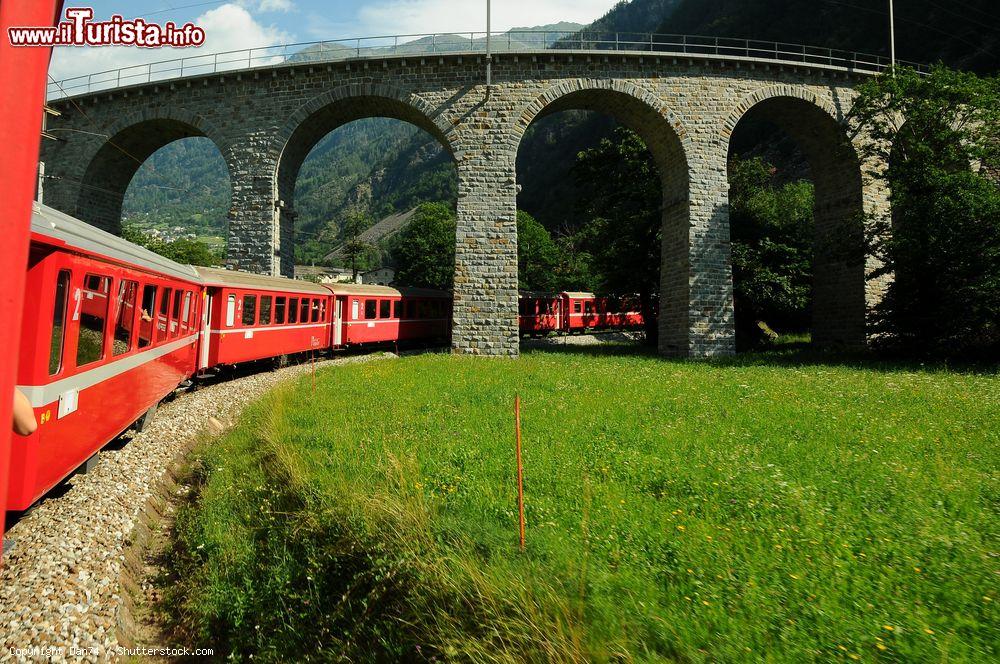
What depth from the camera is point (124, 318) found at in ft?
18.8

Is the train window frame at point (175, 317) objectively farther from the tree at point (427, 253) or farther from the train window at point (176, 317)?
the tree at point (427, 253)

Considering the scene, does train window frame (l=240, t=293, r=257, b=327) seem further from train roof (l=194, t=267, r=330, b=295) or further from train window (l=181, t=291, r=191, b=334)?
train window (l=181, t=291, r=191, b=334)

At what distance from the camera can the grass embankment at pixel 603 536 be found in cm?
275

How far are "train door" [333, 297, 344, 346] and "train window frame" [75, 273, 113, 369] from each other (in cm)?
1148

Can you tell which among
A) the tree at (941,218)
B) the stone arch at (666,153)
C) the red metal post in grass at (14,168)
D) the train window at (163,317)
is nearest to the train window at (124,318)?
the train window at (163,317)

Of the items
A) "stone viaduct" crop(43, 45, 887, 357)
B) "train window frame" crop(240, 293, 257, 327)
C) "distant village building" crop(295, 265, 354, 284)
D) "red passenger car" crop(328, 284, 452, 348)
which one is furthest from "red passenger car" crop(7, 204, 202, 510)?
"distant village building" crop(295, 265, 354, 284)

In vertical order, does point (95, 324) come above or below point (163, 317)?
below

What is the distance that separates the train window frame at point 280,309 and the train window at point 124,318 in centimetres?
737

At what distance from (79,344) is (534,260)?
43.5m

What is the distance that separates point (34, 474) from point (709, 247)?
17.9 m

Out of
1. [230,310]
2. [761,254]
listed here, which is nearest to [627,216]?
[761,254]

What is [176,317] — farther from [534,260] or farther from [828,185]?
[534,260]

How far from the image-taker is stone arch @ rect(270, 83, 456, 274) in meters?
18.0

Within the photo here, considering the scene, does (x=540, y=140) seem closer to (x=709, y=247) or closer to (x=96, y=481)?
(x=709, y=247)
